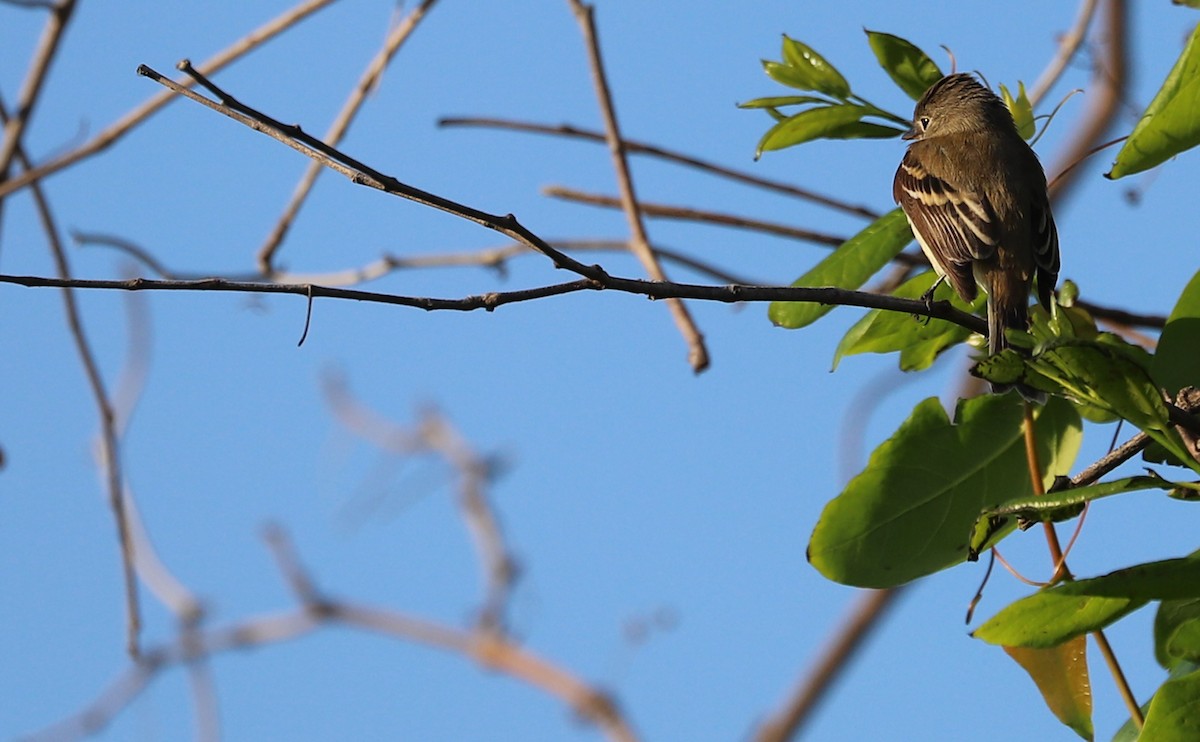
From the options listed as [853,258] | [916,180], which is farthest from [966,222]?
[853,258]

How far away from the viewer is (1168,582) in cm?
207

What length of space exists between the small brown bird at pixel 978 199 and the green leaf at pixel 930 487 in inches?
9.8

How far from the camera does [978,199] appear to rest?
3961 millimetres

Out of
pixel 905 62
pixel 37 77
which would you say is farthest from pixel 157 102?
pixel 905 62

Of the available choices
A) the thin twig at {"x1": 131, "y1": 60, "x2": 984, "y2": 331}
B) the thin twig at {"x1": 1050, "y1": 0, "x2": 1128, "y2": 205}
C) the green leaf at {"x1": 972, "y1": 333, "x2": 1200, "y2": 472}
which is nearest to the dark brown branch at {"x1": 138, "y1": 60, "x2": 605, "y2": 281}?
the thin twig at {"x1": 131, "y1": 60, "x2": 984, "y2": 331}

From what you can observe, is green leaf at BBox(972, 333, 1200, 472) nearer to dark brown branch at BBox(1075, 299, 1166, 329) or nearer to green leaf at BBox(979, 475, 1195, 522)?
green leaf at BBox(979, 475, 1195, 522)

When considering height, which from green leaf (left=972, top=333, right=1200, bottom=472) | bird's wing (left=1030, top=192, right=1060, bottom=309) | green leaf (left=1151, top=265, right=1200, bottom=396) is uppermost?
bird's wing (left=1030, top=192, right=1060, bottom=309)

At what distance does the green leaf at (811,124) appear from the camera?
2863mm

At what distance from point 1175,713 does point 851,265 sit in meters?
1.08

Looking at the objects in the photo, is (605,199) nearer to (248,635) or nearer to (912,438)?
(912,438)

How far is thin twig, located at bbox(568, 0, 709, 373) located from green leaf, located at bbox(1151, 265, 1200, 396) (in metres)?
0.94

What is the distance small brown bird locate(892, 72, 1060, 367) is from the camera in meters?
3.22

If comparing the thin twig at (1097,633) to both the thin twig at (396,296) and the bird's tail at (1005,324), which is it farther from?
the thin twig at (396,296)

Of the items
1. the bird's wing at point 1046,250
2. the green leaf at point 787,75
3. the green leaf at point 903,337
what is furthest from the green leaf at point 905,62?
the bird's wing at point 1046,250
